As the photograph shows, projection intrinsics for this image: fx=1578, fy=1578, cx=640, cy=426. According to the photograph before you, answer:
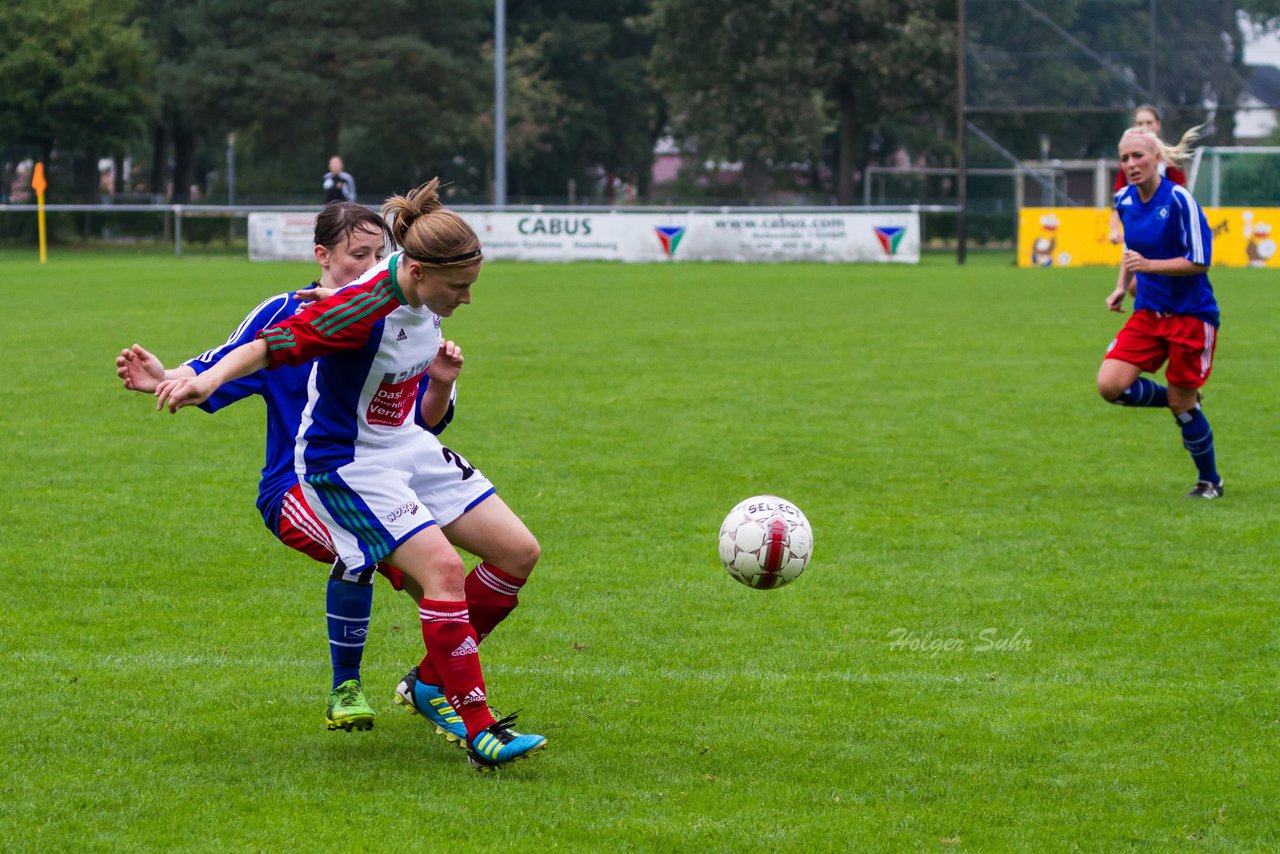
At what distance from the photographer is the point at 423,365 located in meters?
4.36

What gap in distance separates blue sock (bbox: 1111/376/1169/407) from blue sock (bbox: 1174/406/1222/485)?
16cm

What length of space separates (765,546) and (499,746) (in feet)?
4.27

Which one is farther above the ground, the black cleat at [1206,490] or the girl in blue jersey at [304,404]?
the girl in blue jersey at [304,404]

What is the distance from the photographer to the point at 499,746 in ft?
13.8

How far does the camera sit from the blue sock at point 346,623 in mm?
4605

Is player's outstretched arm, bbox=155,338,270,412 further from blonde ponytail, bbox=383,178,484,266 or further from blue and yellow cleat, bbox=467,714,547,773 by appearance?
blue and yellow cleat, bbox=467,714,547,773

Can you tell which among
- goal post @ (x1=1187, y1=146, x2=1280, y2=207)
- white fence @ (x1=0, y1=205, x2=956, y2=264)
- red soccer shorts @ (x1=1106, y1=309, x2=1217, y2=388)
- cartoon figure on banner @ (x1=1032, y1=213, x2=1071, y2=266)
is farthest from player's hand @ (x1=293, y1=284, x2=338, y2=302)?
goal post @ (x1=1187, y1=146, x2=1280, y2=207)

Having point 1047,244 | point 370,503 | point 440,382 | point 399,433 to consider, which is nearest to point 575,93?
point 1047,244

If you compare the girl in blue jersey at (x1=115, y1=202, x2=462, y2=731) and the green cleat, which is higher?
the girl in blue jersey at (x1=115, y1=202, x2=462, y2=731)

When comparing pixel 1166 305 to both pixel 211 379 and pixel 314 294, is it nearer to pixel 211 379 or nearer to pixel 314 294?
pixel 314 294

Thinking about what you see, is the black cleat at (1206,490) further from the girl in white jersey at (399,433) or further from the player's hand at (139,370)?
the player's hand at (139,370)

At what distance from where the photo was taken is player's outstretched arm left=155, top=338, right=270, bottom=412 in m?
3.88

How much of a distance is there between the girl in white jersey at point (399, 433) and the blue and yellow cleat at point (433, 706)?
17 millimetres

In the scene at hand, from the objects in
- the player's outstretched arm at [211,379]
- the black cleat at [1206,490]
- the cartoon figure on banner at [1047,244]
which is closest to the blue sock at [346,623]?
the player's outstretched arm at [211,379]
